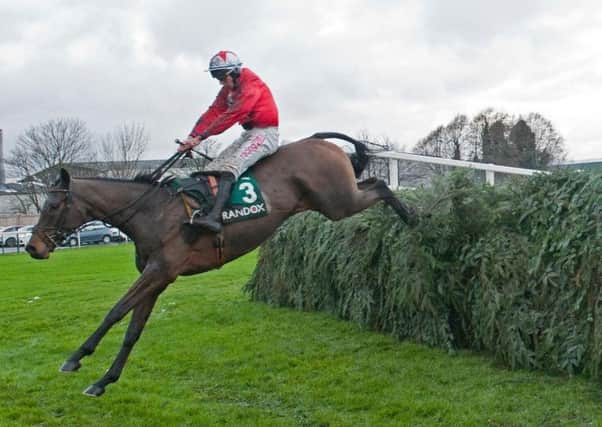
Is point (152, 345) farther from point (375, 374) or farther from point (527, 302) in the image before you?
point (527, 302)

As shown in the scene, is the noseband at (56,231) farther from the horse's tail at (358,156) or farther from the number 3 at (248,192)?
the horse's tail at (358,156)

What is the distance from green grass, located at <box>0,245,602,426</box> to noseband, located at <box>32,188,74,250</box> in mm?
1607

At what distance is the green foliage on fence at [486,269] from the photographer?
5547 millimetres

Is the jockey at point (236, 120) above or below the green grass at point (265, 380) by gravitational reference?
above

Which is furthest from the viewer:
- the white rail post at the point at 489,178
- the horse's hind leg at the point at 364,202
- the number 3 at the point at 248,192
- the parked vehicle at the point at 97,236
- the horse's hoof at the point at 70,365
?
the parked vehicle at the point at 97,236

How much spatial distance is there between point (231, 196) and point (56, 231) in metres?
1.54

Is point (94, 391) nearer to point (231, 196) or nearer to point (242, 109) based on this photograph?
point (231, 196)

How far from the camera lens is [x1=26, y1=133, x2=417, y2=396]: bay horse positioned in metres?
5.36

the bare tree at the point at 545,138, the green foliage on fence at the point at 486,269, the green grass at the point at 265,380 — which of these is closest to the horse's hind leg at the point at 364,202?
the green foliage on fence at the point at 486,269

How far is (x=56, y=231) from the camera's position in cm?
546

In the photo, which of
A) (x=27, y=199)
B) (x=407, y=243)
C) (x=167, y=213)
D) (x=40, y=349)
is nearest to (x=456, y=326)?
(x=407, y=243)

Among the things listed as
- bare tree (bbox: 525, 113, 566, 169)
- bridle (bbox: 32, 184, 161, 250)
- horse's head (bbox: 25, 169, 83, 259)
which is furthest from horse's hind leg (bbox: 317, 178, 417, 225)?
bare tree (bbox: 525, 113, 566, 169)

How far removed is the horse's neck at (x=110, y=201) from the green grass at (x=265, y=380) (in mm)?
1804

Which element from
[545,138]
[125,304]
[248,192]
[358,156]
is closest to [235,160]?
[248,192]
